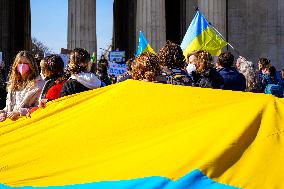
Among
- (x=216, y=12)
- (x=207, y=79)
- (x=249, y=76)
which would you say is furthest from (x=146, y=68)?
(x=216, y=12)

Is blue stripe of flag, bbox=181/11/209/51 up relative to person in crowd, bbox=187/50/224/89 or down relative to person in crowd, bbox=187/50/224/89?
up

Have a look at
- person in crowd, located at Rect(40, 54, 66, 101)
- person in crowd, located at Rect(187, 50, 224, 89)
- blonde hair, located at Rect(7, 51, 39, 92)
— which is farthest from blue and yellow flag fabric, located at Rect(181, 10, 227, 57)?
blonde hair, located at Rect(7, 51, 39, 92)

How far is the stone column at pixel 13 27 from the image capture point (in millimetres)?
42250

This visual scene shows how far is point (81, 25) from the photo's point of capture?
99.6 feet

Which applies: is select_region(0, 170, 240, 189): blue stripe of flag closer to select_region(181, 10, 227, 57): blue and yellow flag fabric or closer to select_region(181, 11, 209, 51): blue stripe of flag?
select_region(181, 10, 227, 57): blue and yellow flag fabric

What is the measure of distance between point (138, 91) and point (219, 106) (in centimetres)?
94

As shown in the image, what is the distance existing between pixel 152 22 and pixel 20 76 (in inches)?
923

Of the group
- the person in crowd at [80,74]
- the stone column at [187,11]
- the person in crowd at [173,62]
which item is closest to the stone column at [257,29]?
the stone column at [187,11]

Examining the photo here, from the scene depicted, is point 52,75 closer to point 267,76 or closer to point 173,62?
point 173,62

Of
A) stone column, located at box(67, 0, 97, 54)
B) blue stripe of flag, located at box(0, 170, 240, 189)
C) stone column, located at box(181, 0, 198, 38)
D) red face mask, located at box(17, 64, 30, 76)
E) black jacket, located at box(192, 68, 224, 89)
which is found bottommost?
blue stripe of flag, located at box(0, 170, 240, 189)

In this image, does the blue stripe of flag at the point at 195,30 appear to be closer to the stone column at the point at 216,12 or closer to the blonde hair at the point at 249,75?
the blonde hair at the point at 249,75

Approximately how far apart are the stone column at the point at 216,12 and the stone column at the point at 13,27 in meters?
15.9

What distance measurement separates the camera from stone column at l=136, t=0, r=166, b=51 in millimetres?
31391

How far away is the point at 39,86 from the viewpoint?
8.31 metres
